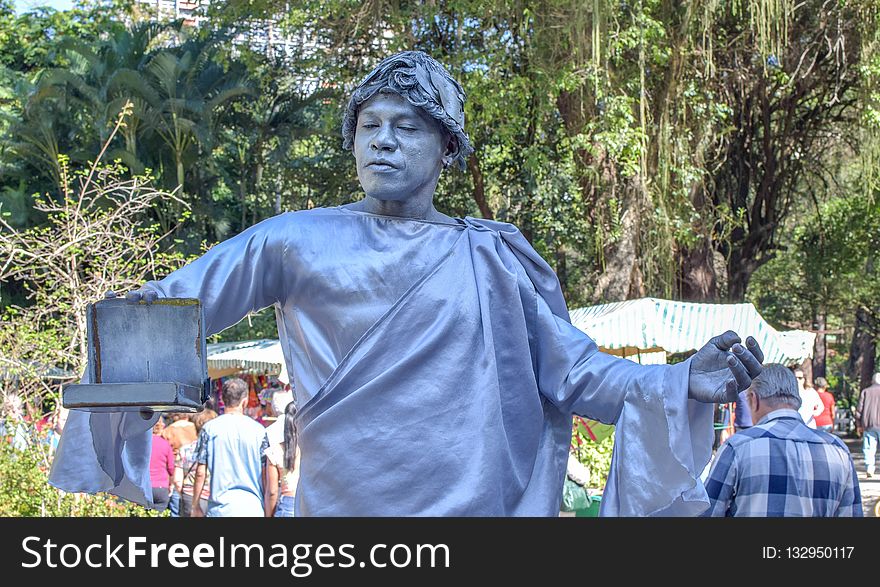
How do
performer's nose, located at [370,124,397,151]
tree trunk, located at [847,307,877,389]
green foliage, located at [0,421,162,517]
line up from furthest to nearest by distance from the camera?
tree trunk, located at [847,307,877,389]
green foliage, located at [0,421,162,517]
performer's nose, located at [370,124,397,151]

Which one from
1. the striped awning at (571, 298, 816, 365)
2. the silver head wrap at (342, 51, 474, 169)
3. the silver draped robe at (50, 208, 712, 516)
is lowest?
the striped awning at (571, 298, 816, 365)

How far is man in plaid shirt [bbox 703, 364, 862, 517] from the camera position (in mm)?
4797

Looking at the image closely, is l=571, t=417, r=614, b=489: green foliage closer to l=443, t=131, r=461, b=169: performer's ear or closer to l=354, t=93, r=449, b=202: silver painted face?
l=443, t=131, r=461, b=169: performer's ear

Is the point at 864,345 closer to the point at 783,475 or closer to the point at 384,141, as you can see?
the point at 783,475

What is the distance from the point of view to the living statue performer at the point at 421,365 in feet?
8.52

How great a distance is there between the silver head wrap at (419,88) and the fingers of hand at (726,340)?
80 centimetres

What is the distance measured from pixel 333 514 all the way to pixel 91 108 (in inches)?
826


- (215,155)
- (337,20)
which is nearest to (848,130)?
(337,20)

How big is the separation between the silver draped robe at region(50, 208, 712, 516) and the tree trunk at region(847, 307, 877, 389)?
26030 mm

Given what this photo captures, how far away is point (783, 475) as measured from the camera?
4.82 metres

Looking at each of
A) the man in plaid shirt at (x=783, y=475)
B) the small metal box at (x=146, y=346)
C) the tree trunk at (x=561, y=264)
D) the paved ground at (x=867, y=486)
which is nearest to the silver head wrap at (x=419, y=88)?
the small metal box at (x=146, y=346)

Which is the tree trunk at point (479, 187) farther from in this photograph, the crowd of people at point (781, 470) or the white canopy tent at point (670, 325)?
the crowd of people at point (781, 470)

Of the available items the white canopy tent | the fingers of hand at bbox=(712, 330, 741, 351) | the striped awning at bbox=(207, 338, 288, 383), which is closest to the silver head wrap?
the fingers of hand at bbox=(712, 330, 741, 351)

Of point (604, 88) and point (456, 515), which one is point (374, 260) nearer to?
point (456, 515)
